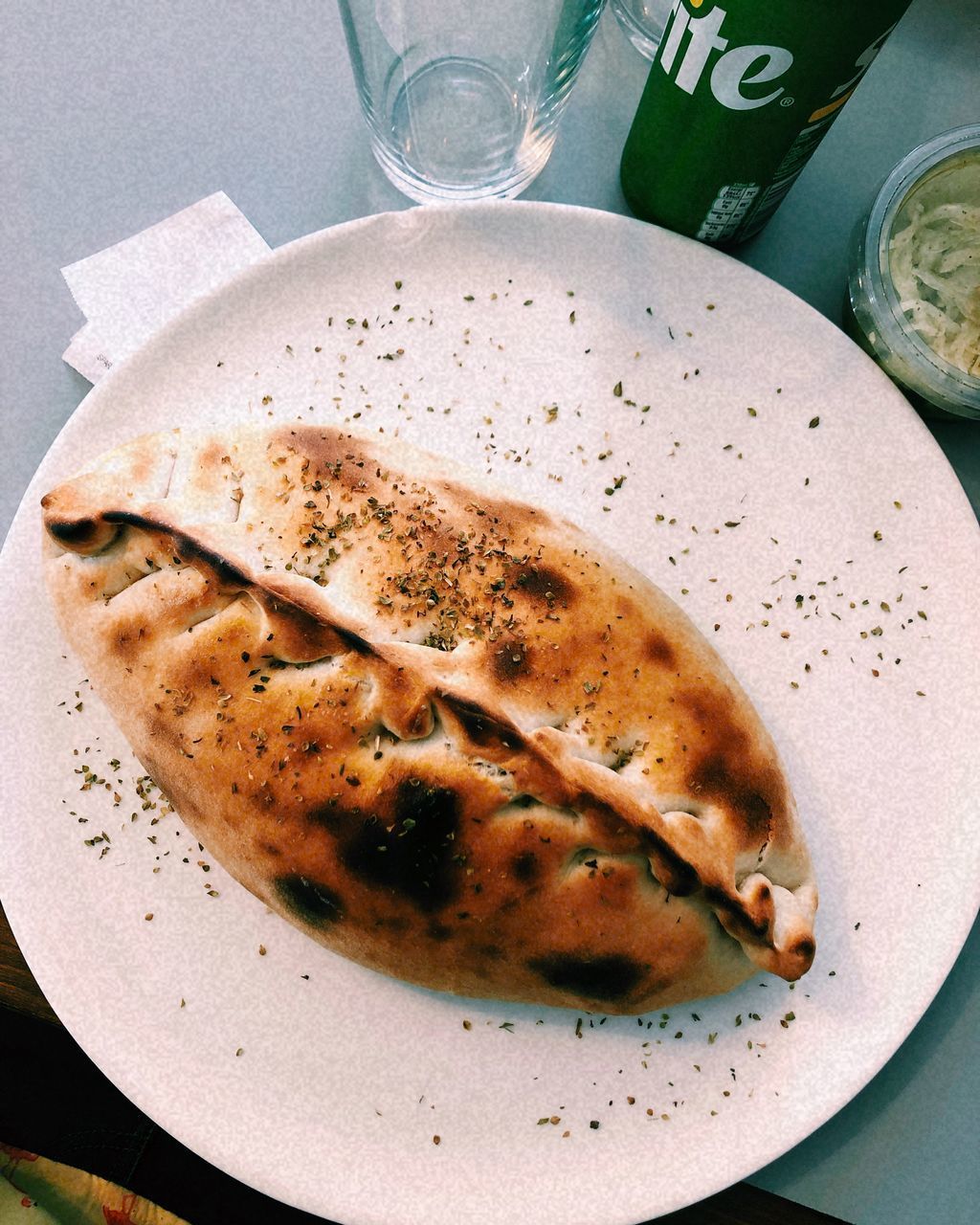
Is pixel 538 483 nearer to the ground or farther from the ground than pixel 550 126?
nearer to the ground

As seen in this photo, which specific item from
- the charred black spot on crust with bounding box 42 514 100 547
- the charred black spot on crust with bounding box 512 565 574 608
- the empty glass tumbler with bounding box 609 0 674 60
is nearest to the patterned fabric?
the charred black spot on crust with bounding box 42 514 100 547

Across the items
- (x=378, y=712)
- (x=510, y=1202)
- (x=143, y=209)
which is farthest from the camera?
(x=143, y=209)

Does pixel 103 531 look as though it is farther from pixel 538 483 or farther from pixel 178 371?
pixel 538 483

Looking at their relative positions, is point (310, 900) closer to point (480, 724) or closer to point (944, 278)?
point (480, 724)

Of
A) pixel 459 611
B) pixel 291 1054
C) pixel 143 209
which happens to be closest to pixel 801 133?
pixel 459 611

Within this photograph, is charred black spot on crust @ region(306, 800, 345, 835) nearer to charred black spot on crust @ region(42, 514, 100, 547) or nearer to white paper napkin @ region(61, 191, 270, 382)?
charred black spot on crust @ region(42, 514, 100, 547)

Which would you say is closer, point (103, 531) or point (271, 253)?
point (103, 531)

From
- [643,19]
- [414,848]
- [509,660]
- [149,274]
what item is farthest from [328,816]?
[643,19]
